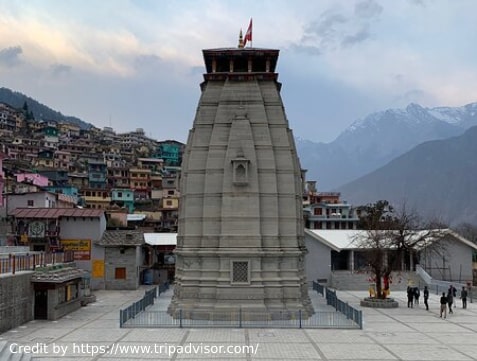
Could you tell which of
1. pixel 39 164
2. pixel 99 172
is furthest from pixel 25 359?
pixel 39 164

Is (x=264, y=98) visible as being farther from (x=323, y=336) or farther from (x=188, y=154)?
(x=323, y=336)

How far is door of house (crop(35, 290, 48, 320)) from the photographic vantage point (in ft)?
109

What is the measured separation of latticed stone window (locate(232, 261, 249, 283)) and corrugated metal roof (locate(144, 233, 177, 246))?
2760 centimetres

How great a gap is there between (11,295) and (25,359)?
342 inches

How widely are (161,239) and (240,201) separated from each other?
30.7 m

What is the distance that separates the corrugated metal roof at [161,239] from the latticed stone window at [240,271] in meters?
27.6

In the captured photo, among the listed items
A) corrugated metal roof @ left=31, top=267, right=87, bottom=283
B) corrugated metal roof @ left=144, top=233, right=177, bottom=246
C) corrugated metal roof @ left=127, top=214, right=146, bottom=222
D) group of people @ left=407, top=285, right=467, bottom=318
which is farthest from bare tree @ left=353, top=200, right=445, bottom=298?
corrugated metal roof @ left=127, top=214, right=146, bottom=222

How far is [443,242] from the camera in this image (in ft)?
191

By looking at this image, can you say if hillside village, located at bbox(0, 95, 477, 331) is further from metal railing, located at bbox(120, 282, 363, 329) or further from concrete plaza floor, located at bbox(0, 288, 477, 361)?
metal railing, located at bbox(120, 282, 363, 329)

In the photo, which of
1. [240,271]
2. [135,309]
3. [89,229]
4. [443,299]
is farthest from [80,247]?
[443,299]

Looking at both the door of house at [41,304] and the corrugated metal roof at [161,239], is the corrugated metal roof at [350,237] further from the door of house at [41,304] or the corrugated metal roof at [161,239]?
the door of house at [41,304]

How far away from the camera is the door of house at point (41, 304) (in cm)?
3338

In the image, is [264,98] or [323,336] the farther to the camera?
[264,98]

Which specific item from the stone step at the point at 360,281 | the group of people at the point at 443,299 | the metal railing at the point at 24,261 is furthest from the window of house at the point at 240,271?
the stone step at the point at 360,281
